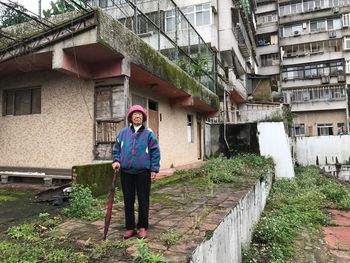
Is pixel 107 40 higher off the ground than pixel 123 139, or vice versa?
pixel 107 40

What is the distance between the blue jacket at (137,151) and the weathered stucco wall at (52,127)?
4231 millimetres

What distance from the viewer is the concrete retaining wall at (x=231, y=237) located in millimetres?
3287

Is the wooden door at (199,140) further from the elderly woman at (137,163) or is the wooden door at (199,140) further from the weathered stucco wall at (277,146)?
the elderly woman at (137,163)

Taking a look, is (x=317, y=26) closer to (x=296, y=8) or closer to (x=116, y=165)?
(x=296, y=8)

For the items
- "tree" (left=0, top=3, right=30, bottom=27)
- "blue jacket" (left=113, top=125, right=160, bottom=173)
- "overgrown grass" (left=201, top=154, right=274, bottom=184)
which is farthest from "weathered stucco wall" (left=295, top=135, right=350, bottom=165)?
"blue jacket" (left=113, top=125, right=160, bottom=173)

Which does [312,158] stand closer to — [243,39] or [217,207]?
[243,39]

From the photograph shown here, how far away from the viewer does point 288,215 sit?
26.0ft

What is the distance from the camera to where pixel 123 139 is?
12.5ft

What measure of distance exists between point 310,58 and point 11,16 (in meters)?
35.5

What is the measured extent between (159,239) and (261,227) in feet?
12.7

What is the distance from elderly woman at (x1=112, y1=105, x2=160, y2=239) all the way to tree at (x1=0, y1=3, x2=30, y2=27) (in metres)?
4.54

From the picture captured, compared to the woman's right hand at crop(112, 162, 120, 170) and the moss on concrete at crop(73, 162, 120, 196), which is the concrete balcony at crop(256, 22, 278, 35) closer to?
the moss on concrete at crop(73, 162, 120, 196)

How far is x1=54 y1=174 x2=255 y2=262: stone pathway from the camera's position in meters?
3.17

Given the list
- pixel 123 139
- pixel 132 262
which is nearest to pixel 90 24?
pixel 123 139
